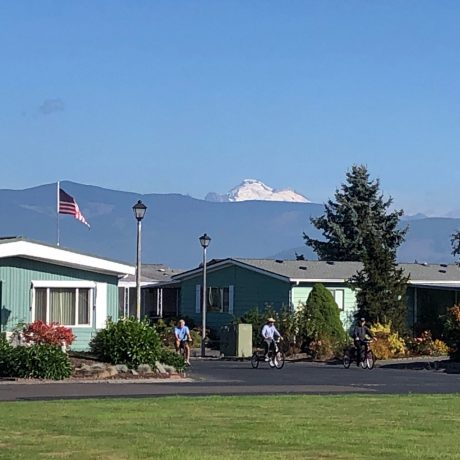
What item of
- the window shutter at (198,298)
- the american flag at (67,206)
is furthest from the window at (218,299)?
the american flag at (67,206)

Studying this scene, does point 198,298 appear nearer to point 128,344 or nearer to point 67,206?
point 67,206

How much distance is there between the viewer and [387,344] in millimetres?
42938

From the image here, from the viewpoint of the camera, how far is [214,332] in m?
55.2

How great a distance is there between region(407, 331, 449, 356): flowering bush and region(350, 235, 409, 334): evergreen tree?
1.64 meters

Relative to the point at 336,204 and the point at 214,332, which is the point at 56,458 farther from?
the point at 336,204

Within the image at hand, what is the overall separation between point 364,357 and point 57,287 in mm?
10019

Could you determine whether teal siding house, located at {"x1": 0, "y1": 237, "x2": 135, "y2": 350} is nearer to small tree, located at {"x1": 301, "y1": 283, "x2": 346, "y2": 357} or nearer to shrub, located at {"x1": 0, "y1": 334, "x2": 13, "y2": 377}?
shrub, located at {"x1": 0, "y1": 334, "x2": 13, "y2": 377}

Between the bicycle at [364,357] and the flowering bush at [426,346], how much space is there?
16.8 feet

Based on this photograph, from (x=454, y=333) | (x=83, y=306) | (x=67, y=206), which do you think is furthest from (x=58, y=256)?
(x=454, y=333)

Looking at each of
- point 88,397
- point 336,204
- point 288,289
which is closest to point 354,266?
point 288,289

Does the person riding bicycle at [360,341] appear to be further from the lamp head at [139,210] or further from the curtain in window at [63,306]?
the curtain in window at [63,306]

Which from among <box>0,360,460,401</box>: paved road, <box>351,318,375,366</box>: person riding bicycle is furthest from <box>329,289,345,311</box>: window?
<box>0,360,460,401</box>: paved road

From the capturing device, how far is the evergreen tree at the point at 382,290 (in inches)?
1804

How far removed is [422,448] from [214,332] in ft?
135
